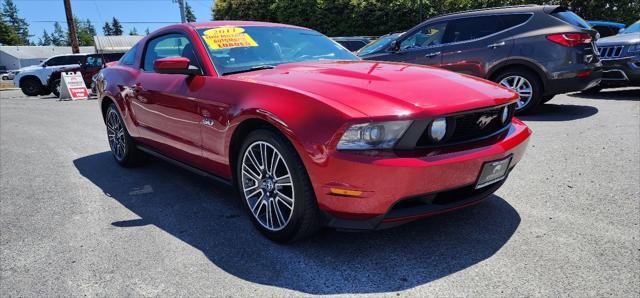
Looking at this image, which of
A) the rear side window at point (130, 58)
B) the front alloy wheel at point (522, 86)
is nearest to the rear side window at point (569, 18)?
the front alloy wheel at point (522, 86)

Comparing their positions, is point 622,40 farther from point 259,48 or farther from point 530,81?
point 259,48

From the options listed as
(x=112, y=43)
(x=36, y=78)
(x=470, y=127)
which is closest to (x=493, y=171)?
(x=470, y=127)

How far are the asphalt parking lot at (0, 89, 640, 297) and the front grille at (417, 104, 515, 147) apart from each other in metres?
0.65

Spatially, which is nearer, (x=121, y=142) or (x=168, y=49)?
(x=168, y=49)

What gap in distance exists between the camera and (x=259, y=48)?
3.41 m

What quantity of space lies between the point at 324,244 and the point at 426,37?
17.7 feet

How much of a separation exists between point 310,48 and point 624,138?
3.75 m

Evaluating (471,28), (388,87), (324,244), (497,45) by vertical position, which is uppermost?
(471,28)

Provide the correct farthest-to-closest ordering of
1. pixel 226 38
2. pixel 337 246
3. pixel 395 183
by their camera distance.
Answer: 1. pixel 226 38
2. pixel 337 246
3. pixel 395 183

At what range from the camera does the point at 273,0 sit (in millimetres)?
24312

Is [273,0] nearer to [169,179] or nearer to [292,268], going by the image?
[169,179]

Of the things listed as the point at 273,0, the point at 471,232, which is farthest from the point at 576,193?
the point at 273,0

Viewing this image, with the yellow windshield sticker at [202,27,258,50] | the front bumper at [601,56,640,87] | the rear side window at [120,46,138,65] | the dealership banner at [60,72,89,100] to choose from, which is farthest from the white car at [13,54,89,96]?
the front bumper at [601,56,640,87]

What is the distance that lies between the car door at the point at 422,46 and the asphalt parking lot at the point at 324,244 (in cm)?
305
